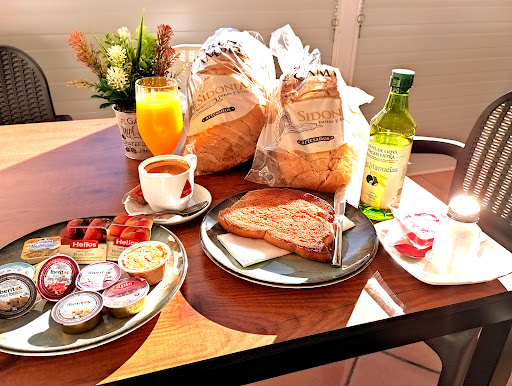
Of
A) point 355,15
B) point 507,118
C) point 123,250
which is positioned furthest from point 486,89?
point 123,250

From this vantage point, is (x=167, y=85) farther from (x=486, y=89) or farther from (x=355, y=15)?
(x=486, y=89)

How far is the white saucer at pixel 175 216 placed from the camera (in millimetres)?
854

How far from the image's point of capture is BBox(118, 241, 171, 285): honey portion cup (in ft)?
2.22

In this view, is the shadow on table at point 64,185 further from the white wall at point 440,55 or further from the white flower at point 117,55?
the white wall at point 440,55

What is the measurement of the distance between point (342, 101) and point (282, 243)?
1.23 ft

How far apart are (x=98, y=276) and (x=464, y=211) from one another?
563 mm

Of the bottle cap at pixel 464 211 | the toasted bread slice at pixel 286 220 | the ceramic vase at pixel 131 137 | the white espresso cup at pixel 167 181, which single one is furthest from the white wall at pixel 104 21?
the bottle cap at pixel 464 211

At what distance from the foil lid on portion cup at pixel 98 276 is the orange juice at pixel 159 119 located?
426mm

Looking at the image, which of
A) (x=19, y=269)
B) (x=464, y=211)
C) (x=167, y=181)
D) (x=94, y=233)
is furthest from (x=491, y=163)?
(x=19, y=269)

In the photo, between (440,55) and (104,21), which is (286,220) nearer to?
(104,21)

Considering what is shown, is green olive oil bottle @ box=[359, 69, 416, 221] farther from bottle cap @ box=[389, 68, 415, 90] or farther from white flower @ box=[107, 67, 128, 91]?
white flower @ box=[107, 67, 128, 91]

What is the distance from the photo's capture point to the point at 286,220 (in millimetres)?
824

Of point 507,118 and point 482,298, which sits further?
point 507,118

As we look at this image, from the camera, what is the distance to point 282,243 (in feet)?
2.52
